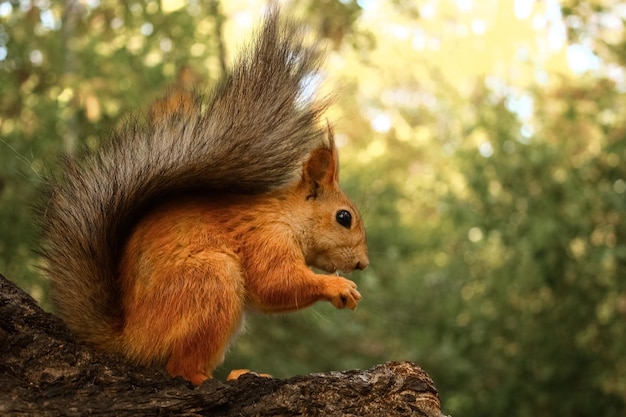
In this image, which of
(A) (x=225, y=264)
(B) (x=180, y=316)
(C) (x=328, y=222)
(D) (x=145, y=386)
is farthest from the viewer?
(C) (x=328, y=222)

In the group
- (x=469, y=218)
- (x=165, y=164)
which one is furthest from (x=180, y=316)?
(x=469, y=218)

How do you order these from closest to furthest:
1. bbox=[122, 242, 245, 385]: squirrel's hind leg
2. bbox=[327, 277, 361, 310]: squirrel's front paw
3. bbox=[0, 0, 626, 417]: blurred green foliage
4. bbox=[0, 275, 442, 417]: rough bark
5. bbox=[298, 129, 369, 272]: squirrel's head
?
1. bbox=[0, 275, 442, 417]: rough bark
2. bbox=[122, 242, 245, 385]: squirrel's hind leg
3. bbox=[327, 277, 361, 310]: squirrel's front paw
4. bbox=[298, 129, 369, 272]: squirrel's head
5. bbox=[0, 0, 626, 417]: blurred green foliage

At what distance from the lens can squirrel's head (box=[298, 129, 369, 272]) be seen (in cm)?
202

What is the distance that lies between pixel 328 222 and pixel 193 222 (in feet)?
1.39

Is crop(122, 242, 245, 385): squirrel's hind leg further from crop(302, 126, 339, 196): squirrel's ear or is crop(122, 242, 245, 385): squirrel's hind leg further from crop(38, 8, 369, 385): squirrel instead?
crop(302, 126, 339, 196): squirrel's ear

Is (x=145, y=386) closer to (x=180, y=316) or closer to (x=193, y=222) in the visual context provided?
(x=180, y=316)

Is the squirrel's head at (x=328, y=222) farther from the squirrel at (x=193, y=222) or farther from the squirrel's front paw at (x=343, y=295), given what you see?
the squirrel's front paw at (x=343, y=295)

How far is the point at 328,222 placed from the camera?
2031 millimetres

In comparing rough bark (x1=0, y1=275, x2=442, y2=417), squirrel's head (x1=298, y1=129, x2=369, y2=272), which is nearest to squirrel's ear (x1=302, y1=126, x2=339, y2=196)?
squirrel's head (x1=298, y1=129, x2=369, y2=272)

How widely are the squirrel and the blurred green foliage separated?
216 cm

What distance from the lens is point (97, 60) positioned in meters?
4.42

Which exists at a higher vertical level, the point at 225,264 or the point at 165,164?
the point at 165,164

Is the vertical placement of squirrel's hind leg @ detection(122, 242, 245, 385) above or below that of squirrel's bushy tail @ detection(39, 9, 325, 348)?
below

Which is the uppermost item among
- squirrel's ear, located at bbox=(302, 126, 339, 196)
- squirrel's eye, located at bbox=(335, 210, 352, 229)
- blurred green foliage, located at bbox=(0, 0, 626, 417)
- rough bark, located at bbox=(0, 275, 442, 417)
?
blurred green foliage, located at bbox=(0, 0, 626, 417)
